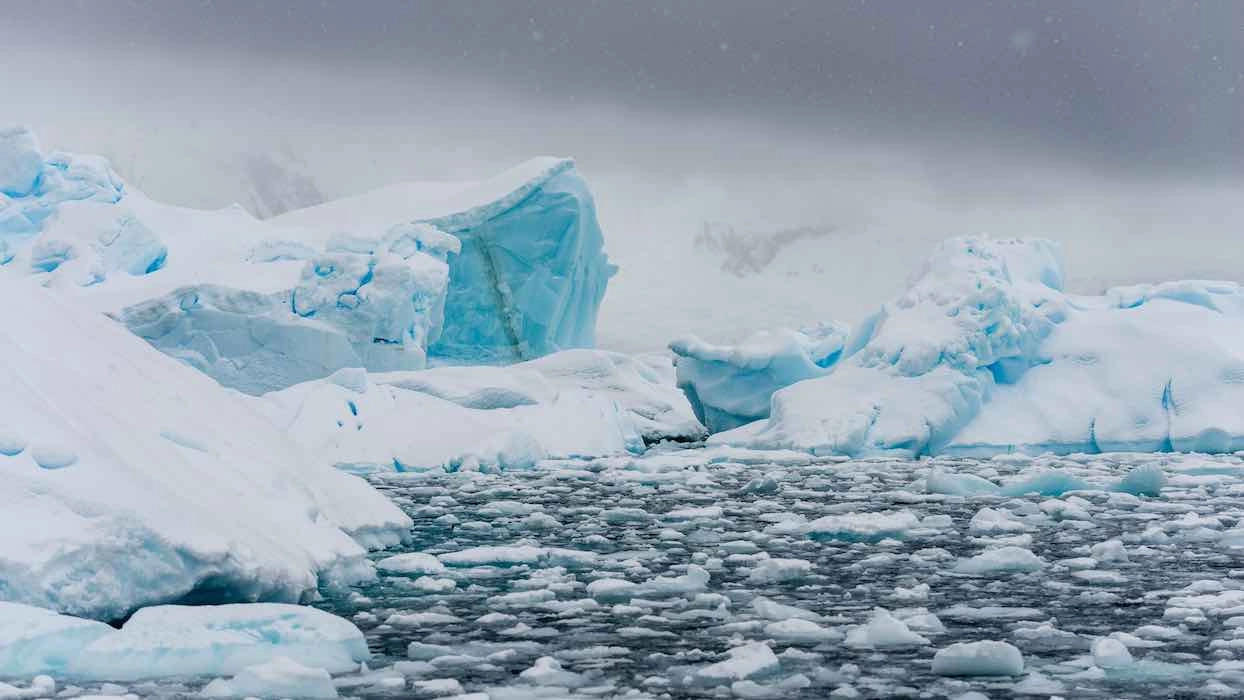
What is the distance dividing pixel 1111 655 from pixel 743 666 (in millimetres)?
1332

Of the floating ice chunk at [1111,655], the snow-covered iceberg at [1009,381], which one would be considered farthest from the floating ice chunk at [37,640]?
the snow-covered iceberg at [1009,381]

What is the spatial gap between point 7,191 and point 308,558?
72.9ft

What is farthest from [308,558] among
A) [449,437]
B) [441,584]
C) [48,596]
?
[449,437]

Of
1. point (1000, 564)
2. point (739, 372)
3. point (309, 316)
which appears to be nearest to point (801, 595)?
point (1000, 564)

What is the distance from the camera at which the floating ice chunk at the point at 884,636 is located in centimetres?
471

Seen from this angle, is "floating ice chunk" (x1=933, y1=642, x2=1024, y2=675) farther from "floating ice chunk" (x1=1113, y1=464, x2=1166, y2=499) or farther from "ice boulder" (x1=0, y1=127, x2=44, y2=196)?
"ice boulder" (x1=0, y1=127, x2=44, y2=196)

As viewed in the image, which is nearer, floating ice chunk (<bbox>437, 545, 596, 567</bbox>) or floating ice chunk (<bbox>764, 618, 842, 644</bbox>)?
floating ice chunk (<bbox>764, 618, 842, 644</bbox>)

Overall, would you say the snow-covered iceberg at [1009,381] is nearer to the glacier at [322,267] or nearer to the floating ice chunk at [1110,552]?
the glacier at [322,267]

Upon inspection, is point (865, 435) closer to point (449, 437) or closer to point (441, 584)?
point (449, 437)

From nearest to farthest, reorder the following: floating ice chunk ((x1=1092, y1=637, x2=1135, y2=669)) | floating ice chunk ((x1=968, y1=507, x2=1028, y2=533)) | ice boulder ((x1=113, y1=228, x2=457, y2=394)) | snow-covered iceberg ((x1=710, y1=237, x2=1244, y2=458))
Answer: floating ice chunk ((x1=1092, y1=637, x2=1135, y2=669)) < floating ice chunk ((x1=968, y1=507, x2=1028, y2=533)) < snow-covered iceberg ((x1=710, y1=237, x2=1244, y2=458)) < ice boulder ((x1=113, y1=228, x2=457, y2=394))

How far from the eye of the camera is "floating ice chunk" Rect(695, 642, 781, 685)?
13.5 ft

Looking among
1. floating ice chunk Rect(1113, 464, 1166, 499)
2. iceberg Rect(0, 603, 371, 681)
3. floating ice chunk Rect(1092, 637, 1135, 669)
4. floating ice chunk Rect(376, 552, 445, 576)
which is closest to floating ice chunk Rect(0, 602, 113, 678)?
iceberg Rect(0, 603, 371, 681)

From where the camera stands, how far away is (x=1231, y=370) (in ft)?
→ 57.7

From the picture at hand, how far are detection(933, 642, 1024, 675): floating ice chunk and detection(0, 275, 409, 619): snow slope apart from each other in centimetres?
274
